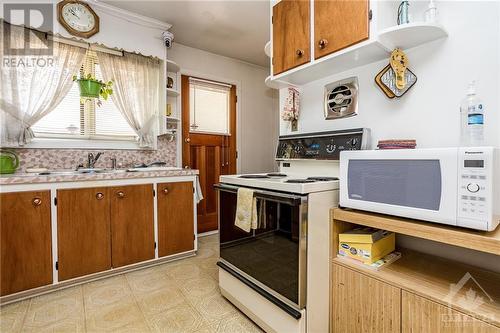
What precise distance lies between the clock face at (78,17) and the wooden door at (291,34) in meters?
1.78

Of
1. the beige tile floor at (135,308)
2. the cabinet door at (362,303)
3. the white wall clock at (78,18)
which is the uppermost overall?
the white wall clock at (78,18)

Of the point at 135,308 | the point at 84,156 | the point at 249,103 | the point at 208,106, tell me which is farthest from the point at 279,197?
the point at 249,103

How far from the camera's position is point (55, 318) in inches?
64.1

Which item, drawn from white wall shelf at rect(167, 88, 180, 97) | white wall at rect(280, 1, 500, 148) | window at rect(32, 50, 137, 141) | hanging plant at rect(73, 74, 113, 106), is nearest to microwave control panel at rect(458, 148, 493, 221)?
white wall at rect(280, 1, 500, 148)

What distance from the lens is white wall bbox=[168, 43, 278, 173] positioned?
3.43 m

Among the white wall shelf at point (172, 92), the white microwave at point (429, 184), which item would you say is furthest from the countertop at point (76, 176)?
the white microwave at point (429, 184)

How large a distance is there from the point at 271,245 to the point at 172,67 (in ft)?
8.26

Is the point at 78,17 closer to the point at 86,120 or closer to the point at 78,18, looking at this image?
the point at 78,18

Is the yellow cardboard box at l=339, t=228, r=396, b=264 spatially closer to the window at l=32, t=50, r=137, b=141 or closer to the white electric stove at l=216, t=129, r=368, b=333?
the white electric stove at l=216, t=129, r=368, b=333

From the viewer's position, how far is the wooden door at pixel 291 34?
1646 mm

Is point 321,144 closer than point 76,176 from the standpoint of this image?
Yes

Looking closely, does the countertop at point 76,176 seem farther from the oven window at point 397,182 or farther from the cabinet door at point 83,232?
the oven window at point 397,182

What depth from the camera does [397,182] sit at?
108 centimetres

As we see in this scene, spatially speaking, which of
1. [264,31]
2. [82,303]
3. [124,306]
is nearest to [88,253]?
[82,303]
